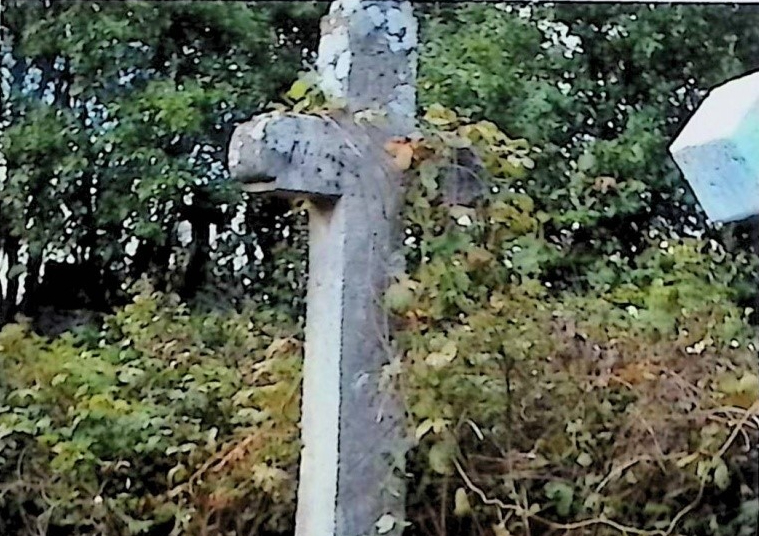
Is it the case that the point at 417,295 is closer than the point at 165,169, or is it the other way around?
the point at 417,295

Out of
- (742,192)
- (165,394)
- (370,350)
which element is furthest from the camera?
(165,394)

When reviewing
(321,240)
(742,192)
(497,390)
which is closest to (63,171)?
(321,240)

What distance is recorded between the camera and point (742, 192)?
0.40 m

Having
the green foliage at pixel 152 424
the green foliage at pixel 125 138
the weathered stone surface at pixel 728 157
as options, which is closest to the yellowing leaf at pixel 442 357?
the green foliage at pixel 152 424

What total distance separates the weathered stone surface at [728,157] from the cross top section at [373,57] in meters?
0.58

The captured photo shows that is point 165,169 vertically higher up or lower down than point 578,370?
higher up

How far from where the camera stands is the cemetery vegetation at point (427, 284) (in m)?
1.03

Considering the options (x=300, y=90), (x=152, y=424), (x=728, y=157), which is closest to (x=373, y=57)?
(x=300, y=90)

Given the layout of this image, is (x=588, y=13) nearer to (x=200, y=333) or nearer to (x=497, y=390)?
(x=497, y=390)

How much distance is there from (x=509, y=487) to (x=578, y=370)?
0.44 feet

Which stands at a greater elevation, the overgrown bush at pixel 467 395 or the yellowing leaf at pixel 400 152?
the yellowing leaf at pixel 400 152

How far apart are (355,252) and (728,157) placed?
589 millimetres

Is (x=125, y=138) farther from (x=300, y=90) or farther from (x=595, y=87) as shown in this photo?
(x=595, y=87)

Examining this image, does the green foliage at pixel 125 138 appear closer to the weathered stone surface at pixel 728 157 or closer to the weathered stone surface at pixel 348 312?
the weathered stone surface at pixel 348 312
